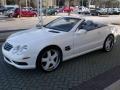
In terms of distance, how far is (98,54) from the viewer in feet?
23.7

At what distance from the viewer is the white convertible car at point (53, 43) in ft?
16.5

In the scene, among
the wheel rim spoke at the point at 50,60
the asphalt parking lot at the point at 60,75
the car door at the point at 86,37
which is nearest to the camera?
the asphalt parking lot at the point at 60,75

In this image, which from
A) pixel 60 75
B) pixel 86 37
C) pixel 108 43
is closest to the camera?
pixel 60 75

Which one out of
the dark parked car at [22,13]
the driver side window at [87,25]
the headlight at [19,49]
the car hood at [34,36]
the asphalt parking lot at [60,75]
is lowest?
the asphalt parking lot at [60,75]

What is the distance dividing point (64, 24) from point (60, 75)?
1.76 metres

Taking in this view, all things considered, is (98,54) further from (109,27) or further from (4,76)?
(4,76)

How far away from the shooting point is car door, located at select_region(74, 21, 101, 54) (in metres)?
6.05

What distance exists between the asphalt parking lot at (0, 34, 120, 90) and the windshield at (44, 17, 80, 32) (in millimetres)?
997

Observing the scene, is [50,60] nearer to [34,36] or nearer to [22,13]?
[34,36]

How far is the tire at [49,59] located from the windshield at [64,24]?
0.87 metres

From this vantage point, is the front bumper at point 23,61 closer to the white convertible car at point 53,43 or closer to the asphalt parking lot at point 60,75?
the white convertible car at point 53,43

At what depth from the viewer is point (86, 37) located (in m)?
6.32

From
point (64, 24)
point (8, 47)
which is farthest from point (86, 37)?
point (8, 47)

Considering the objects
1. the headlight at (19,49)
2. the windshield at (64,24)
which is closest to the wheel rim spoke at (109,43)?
the windshield at (64,24)
